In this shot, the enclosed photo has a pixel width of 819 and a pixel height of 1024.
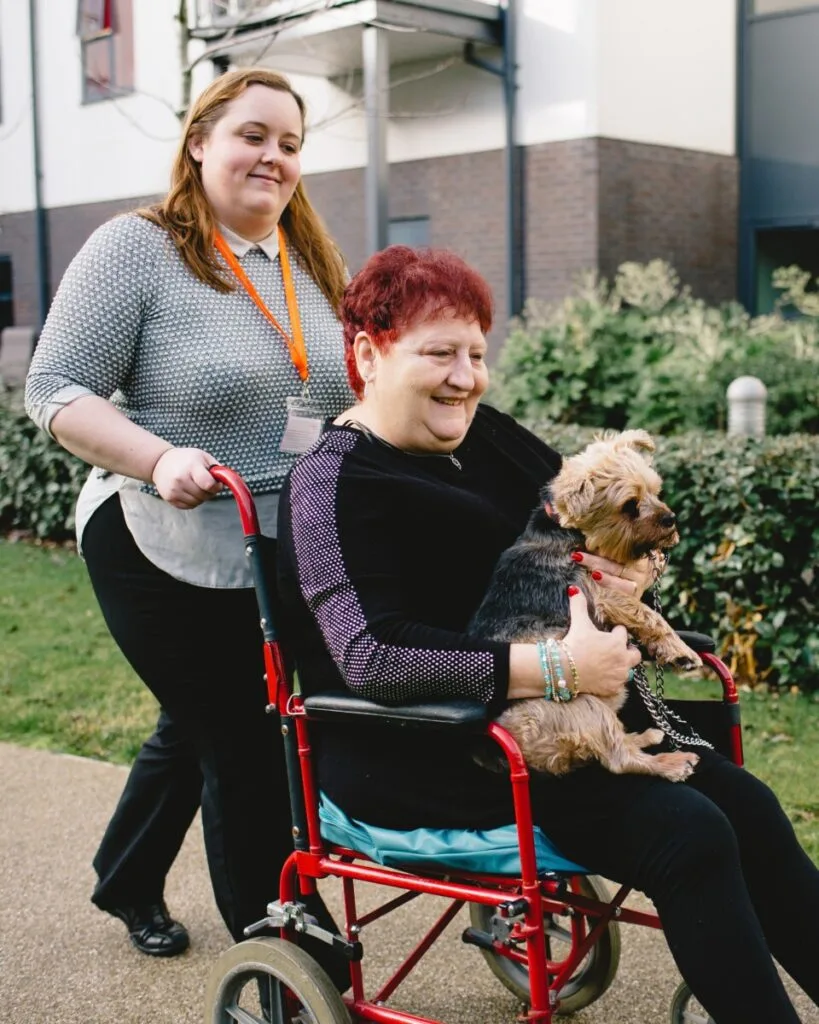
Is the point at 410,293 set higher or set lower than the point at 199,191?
lower

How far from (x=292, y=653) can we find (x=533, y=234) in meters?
11.6

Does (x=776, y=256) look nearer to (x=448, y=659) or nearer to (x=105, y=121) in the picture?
(x=105, y=121)

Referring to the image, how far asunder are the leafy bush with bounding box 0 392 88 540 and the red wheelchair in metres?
7.83

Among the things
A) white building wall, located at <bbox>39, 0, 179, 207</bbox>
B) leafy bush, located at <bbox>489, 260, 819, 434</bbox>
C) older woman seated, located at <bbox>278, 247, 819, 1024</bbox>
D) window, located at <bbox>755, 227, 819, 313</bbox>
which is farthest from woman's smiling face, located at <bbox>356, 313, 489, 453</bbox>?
white building wall, located at <bbox>39, 0, 179, 207</bbox>

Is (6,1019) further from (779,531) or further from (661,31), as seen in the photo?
(661,31)

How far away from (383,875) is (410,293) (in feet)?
3.86

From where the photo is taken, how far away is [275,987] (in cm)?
281

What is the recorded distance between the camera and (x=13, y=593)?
9.06 metres

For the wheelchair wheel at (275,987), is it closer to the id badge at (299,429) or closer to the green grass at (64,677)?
the id badge at (299,429)

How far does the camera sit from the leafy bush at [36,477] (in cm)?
1058

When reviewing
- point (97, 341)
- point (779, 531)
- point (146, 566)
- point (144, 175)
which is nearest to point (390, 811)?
point (146, 566)

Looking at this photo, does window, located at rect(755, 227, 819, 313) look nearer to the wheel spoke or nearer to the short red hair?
the short red hair

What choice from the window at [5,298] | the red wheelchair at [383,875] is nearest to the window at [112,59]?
the window at [5,298]

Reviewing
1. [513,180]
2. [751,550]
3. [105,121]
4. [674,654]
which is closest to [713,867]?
[674,654]
